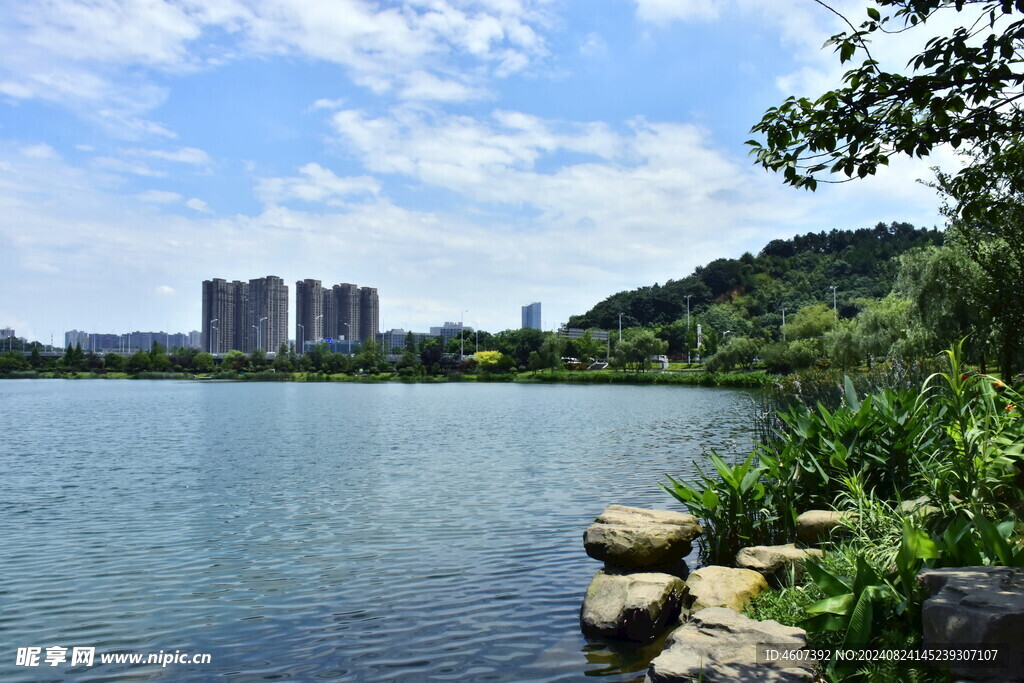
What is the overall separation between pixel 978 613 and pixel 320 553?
26.4 feet

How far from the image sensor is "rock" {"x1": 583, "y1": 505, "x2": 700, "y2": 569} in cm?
816

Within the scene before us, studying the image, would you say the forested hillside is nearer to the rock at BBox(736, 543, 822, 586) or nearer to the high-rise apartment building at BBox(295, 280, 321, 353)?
the high-rise apartment building at BBox(295, 280, 321, 353)

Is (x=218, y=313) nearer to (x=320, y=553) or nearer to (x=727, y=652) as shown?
(x=320, y=553)

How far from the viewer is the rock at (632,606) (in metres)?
6.51

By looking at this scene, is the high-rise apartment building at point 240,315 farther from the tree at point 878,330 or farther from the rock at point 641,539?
the rock at point 641,539

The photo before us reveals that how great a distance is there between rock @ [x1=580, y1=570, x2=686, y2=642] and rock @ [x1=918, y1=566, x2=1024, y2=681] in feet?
9.06

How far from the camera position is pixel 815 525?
7.59m

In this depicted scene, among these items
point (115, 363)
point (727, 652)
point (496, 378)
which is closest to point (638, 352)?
point (496, 378)

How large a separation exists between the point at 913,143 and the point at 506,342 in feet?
367

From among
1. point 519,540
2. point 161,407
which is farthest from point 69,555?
point 161,407

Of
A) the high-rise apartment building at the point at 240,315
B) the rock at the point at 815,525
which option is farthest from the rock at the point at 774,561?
the high-rise apartment building at the point at 240,315

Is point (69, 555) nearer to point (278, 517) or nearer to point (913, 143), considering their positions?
point (278, 517)

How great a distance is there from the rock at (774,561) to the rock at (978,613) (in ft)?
8.66

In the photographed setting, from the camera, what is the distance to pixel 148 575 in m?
8.87
